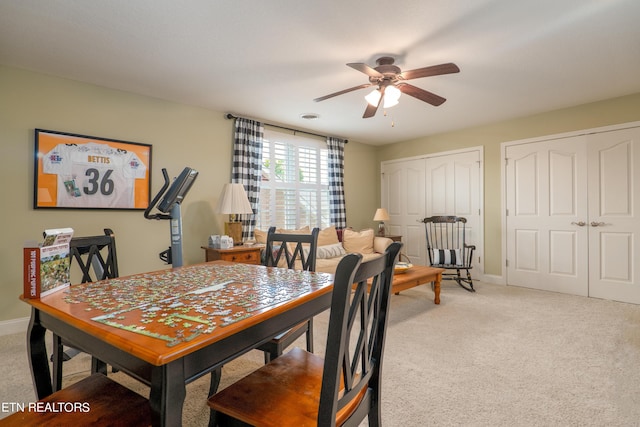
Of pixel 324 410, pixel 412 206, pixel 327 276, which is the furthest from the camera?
pixel 412 206

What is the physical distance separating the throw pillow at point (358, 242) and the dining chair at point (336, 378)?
12.1ft

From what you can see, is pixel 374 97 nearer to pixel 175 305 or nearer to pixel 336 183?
pixel 175 305

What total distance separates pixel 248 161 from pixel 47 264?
10.6 ft

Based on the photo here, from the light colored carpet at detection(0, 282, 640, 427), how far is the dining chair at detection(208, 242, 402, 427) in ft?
2.41

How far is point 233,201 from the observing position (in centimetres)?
376

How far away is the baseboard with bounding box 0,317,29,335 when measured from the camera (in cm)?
284

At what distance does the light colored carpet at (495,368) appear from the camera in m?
1.73

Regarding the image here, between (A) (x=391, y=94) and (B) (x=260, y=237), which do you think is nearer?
(A) (x=391, y=94)

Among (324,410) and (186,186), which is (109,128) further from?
(324,410)

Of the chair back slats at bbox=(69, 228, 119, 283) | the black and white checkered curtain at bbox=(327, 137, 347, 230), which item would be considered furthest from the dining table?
the black and white checkered curtain at bbox=(327, 137, 347, 230)

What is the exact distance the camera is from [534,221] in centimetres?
447

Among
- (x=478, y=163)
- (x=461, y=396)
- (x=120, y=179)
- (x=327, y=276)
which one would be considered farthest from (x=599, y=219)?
(x=120, y=179)

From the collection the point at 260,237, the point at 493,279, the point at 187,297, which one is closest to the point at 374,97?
the point at 260,237

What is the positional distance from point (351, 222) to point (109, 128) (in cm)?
398
